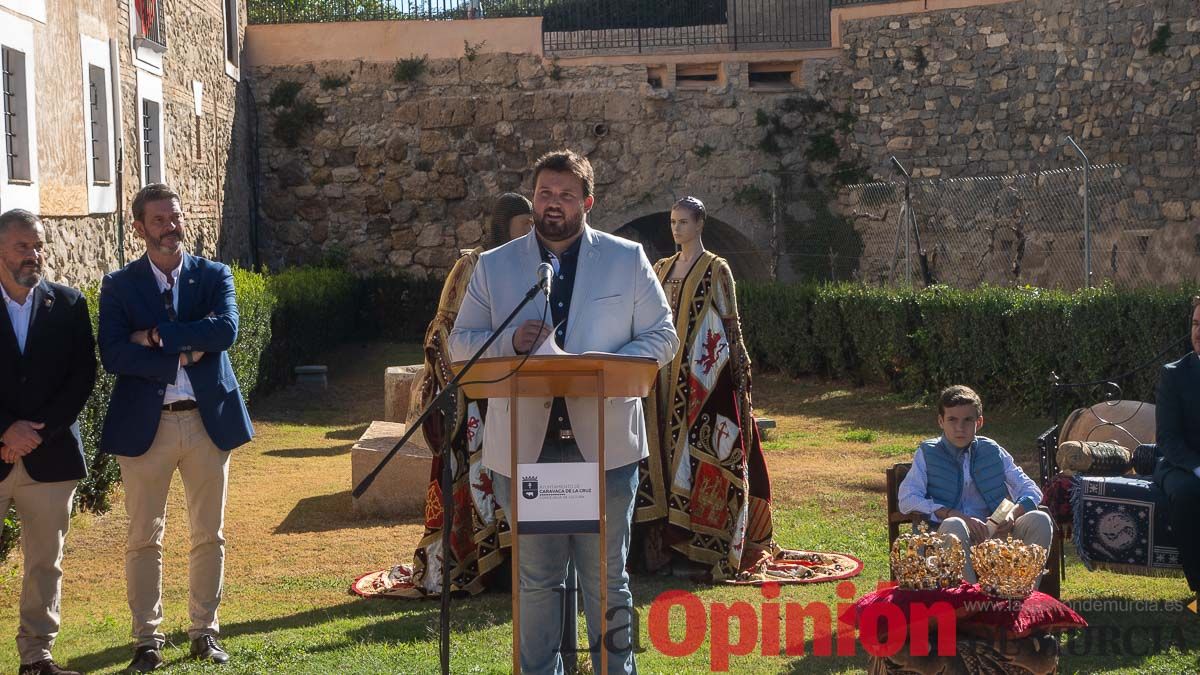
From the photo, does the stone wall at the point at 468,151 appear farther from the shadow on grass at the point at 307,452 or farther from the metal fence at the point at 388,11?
the shadow on grass at the point at 307,452

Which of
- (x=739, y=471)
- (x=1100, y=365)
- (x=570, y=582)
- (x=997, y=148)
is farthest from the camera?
(x=997, y=148)

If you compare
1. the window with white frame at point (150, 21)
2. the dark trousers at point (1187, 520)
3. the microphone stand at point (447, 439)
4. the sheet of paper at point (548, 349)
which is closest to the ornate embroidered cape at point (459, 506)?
the microphone stand at point (447, 439)

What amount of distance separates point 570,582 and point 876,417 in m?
9.03

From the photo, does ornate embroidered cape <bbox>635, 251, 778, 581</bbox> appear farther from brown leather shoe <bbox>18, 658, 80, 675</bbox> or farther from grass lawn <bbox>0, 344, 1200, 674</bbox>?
brown leather shoe <bbox>18, 658, 80, 675</bbox>

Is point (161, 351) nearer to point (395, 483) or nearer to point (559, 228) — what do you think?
point (559, 228)

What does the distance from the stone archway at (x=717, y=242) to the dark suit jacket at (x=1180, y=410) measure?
46.2 ft

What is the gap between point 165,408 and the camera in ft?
17.8

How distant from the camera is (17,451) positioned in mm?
5270

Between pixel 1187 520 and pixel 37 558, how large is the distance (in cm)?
484

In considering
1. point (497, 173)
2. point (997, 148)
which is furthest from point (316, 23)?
point (997, 148)

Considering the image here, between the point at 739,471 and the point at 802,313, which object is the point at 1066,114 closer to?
the point at 802,313

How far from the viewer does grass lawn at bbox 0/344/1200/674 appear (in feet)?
18.1

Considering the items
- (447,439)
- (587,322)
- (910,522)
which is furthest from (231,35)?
(447,439)

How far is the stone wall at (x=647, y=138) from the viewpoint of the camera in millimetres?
19328
